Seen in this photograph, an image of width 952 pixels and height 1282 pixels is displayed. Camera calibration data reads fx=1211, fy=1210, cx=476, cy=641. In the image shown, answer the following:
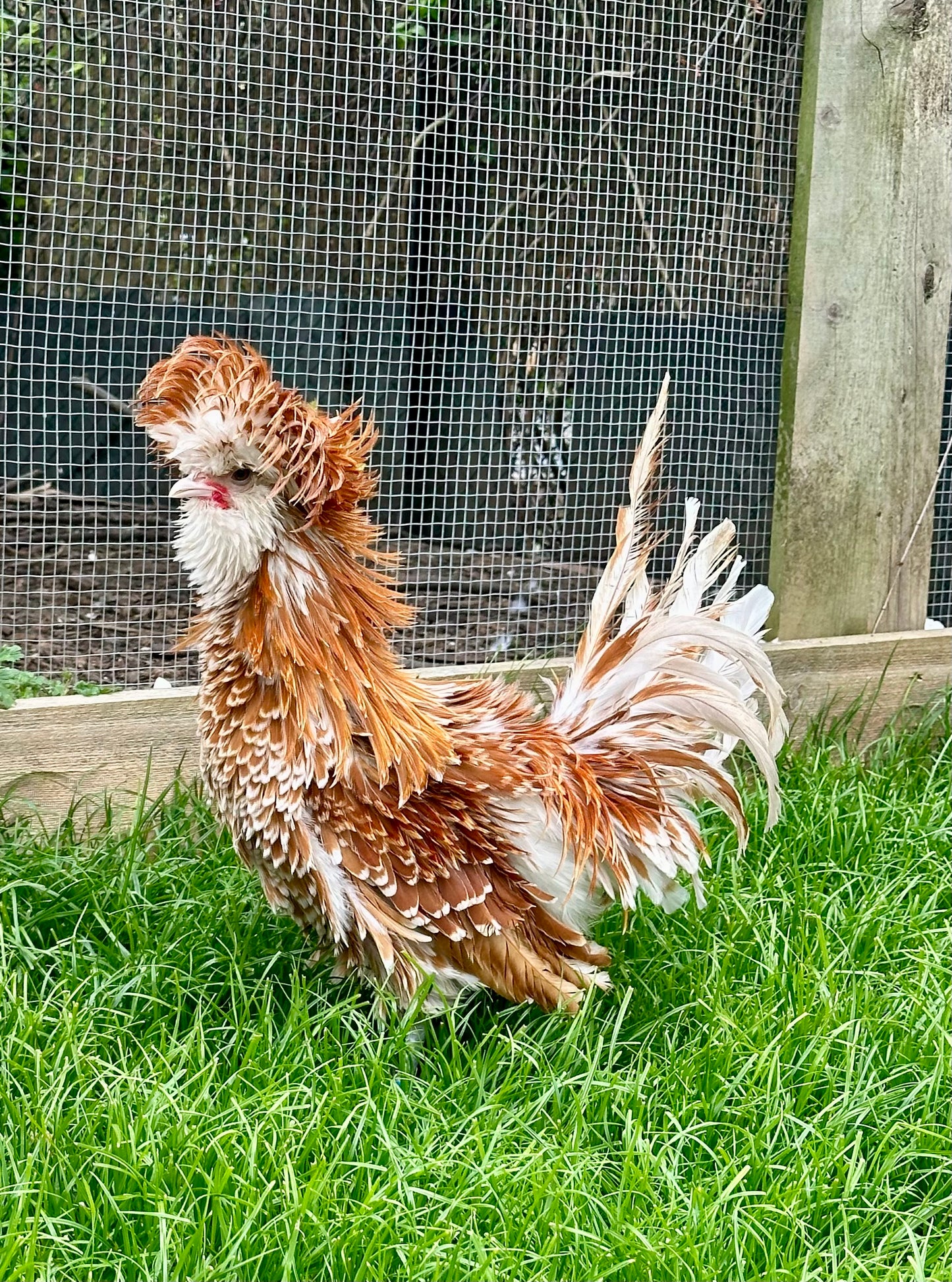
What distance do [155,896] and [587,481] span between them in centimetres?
206

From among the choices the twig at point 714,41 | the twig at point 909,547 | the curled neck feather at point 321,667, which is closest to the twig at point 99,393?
the curled neck feather at point 321,667

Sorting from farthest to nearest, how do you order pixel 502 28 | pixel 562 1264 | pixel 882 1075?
pixel 502 28
pixel 882 1075
pixel 562 1264

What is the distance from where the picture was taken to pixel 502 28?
12.3ft

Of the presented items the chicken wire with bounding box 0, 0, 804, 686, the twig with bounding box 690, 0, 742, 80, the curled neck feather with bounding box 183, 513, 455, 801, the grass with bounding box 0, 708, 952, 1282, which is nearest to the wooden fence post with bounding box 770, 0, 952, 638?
the chicken wire with bounding box 0, 0, 804, 686

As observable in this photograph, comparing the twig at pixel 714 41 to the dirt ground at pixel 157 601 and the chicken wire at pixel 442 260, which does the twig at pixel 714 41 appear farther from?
the dirt ground at pixel 157 601

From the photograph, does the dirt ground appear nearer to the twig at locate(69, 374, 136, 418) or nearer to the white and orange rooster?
the twig at locate(69, 374, 136, 418)

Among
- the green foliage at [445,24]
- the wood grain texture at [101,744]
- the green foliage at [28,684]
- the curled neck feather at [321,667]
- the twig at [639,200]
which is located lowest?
the wood grain texture at [101,744]

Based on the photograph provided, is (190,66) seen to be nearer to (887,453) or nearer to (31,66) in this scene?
(31,66)

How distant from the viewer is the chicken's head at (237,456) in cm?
231

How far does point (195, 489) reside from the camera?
2.29 m

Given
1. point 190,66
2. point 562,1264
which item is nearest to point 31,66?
point 190,66

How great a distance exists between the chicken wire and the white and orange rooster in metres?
1.34

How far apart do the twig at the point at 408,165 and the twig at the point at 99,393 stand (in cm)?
92

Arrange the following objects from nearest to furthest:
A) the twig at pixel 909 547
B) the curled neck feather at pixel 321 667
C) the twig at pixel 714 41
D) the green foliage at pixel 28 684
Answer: the curled neck feather at pixel 321 667 → the green foliage at pixel 28 684 → the twig at pixel 714 41 → the twig at pixel 909 547
